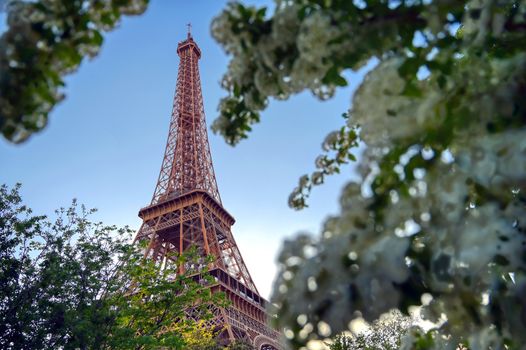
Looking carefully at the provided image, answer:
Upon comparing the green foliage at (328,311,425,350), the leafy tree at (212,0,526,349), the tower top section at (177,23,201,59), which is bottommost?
the leafy tree at (212,0,526,349)

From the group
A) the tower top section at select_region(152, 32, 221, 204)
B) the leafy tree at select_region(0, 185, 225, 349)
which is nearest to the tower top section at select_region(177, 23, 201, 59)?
the tower top section at select_region(152, 32, 221, 204)

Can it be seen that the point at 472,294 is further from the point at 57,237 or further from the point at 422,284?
the point at 57,237

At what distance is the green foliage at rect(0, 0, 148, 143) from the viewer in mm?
2395

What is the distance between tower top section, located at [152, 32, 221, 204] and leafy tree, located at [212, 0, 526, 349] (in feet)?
151

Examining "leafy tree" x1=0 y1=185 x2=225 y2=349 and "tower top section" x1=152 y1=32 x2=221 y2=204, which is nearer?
"leafy tree" x1=0 y1=185 x2=225 y2=349

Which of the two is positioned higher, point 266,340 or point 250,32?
point 266,340

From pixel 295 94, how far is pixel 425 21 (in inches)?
35.1

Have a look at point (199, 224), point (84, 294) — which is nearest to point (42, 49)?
point (84, 294)

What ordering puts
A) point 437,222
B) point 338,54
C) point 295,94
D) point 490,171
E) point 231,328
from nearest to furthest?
1. point 490,171
2. point 437,222
3. point 338,54
4. point 295,94
5. point 231,328

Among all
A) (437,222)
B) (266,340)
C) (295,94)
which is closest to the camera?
(437,222)

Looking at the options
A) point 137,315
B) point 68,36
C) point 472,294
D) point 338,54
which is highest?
point 137,315

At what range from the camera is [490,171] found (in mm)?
2199

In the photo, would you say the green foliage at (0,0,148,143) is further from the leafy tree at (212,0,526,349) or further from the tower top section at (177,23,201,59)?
the tower top section at (177,23,201,59)

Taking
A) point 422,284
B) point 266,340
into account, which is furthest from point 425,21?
point 266,340
